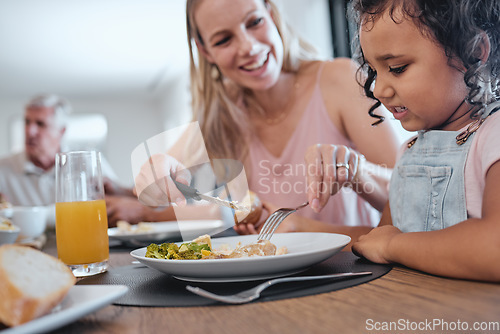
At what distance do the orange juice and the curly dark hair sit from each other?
70 centimetres

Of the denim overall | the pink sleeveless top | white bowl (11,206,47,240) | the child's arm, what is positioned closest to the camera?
the child's arm

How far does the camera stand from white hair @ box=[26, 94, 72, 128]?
406 cm

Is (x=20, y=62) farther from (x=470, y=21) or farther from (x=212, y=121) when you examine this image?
(x=470, y=21)

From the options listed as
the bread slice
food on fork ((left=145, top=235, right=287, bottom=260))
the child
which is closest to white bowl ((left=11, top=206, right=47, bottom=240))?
food on fork ((left=145, top=235, right=287, bottom=260))

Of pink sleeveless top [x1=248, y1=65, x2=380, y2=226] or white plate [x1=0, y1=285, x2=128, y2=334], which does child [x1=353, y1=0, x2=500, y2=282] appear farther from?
pink sleeveless top [x1=248, y1=65, x2=380, y2=226]

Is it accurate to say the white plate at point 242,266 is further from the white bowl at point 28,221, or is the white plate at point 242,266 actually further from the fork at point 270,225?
the white bowl at point 28,221

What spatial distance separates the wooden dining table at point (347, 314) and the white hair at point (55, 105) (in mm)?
3932

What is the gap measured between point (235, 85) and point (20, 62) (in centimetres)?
677

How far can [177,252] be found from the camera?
74cm

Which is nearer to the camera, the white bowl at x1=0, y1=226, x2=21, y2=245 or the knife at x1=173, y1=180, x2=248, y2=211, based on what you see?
the knife at x1=173, y1=180, x2=248, y2=211

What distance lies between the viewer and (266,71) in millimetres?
1628

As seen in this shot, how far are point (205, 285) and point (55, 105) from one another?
3.97 metres

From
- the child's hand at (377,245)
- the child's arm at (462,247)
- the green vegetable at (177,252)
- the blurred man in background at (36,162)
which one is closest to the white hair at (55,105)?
the blurred man in background at (36,162)

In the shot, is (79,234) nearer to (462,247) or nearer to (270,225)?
(270,225)
